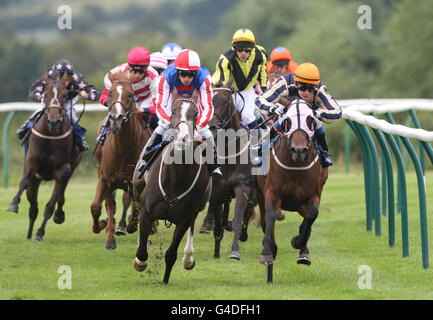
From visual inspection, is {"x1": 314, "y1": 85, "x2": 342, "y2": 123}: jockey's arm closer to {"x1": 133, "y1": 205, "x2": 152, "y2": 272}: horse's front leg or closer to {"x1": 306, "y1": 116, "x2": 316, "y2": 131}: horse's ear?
{"x1": 306, "y1": 116, "x2": 316, "y2": 131}: horse's ear

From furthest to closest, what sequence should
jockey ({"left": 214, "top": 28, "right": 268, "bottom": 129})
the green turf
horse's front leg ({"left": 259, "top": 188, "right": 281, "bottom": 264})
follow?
jockey ({"left": 214, "top": 28, "right": 268, "bottom": 129}) → horse's front leg ({"left": 259, "top": 188, "right": 281, "bottom": 264}) → the green turf

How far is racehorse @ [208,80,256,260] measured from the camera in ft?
30.3

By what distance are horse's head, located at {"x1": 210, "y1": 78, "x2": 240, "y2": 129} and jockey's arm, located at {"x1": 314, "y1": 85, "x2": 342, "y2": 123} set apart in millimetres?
1466

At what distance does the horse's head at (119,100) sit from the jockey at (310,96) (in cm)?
140

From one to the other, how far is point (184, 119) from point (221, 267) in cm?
198

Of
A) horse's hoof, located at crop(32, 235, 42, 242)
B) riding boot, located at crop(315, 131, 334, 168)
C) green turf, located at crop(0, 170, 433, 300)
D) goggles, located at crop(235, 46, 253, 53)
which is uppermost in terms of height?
goggles, located at crop(235, 46, 253, 53)

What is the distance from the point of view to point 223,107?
9.30 m

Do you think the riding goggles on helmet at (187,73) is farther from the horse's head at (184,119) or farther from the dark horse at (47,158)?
the dark horse at (47,158)

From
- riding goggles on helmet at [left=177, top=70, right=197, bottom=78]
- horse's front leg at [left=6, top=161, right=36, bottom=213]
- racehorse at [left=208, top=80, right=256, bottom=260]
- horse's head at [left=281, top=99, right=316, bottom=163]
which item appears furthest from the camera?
horse's front leg at [left=6, top=161, right=36, bottom=213]

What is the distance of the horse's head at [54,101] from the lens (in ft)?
32.9

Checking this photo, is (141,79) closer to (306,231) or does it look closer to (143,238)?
(143,238)

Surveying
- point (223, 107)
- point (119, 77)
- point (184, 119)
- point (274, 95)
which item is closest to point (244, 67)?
point (223, 107)

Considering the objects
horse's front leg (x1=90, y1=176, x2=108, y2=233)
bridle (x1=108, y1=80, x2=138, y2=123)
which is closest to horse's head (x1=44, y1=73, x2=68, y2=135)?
horse's front leg (x1=90, y1=176, x2=108, y2=233)

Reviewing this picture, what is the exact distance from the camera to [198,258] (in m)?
9.01
